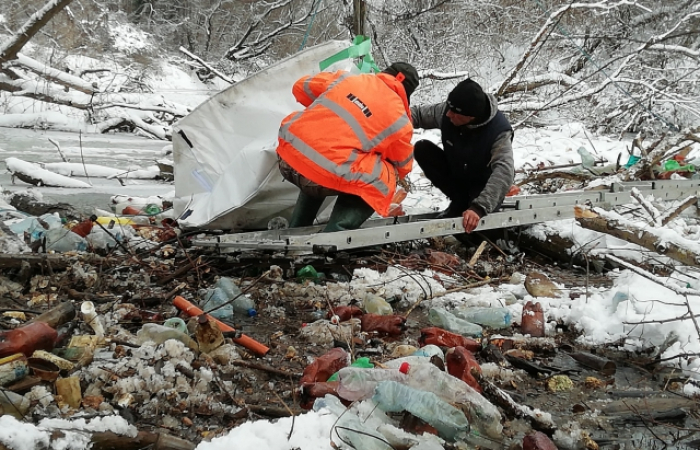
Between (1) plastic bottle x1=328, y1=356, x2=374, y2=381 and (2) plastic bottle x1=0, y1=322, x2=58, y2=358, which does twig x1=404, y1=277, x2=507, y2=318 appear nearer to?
(1) plastic bottle x1=328, y1=356, x2=374, y2=381

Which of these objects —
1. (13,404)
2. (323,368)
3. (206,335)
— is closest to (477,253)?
(323,368)

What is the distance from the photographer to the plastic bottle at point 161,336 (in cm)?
202

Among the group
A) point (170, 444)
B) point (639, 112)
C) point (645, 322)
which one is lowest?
point (639, 112)

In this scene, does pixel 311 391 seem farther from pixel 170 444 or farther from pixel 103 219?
pixel 103 219

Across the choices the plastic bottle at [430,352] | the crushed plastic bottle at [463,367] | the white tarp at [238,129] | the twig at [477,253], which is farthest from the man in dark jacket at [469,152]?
the crushed plastic bottle at [463,367]

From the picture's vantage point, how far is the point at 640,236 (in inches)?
108

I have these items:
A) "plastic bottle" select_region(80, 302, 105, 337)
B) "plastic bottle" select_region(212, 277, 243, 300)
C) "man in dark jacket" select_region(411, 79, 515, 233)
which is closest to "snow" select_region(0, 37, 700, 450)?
"plastic bottle" select_region(80, 302, 105, 337)

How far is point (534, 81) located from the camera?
712 centimetres

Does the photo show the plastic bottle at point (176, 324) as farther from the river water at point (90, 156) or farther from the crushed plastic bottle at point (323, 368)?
the river water at point (90, 156)

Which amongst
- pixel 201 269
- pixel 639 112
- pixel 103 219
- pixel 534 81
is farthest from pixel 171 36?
pixel 201 269

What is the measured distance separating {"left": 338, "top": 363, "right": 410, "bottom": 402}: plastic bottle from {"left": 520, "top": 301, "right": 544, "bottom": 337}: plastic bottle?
84 centimetres

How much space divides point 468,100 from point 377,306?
1.41 metres

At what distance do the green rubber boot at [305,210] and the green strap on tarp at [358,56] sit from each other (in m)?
0.83

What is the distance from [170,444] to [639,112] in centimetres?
787
